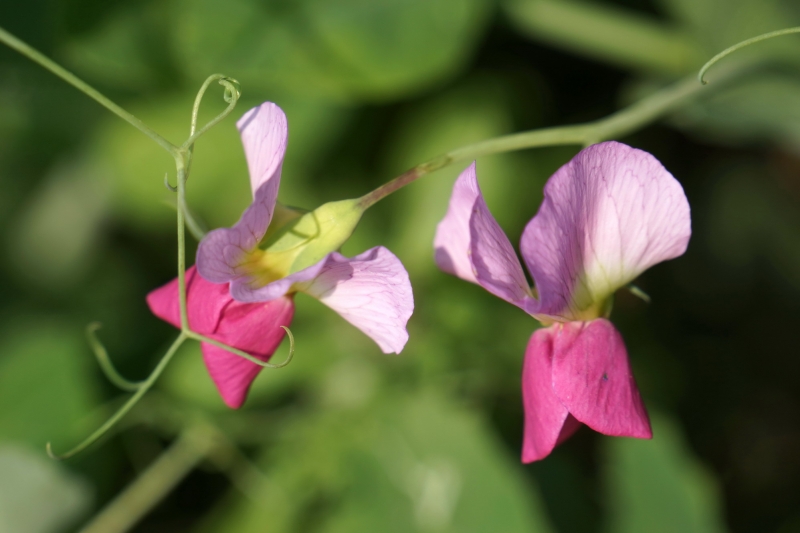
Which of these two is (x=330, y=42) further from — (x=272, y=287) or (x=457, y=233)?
(x=272, y=287)

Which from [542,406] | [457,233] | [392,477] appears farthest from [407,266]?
[542,406]

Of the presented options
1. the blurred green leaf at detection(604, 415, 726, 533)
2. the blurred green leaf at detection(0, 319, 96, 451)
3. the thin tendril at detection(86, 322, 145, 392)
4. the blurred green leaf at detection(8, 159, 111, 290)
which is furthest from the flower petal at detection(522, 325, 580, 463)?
the blurred green leaf at detection(8, 159, 111, 290)

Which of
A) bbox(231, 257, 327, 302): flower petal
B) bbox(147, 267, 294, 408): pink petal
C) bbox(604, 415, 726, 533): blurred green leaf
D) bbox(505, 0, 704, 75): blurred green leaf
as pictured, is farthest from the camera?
bbox(505, 0, 704, 75): blurred green leaf

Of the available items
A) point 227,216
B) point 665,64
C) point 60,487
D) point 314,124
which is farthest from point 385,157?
point 60,487

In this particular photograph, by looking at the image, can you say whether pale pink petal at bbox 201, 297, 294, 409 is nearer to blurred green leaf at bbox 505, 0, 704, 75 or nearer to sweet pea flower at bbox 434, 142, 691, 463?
sweet pea flower at bbox 434, 142, 691, 463

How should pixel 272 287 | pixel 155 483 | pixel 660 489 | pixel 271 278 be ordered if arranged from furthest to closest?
pixel 155 483
pixel 660 489
pixel 271 278
pixel 272 287
